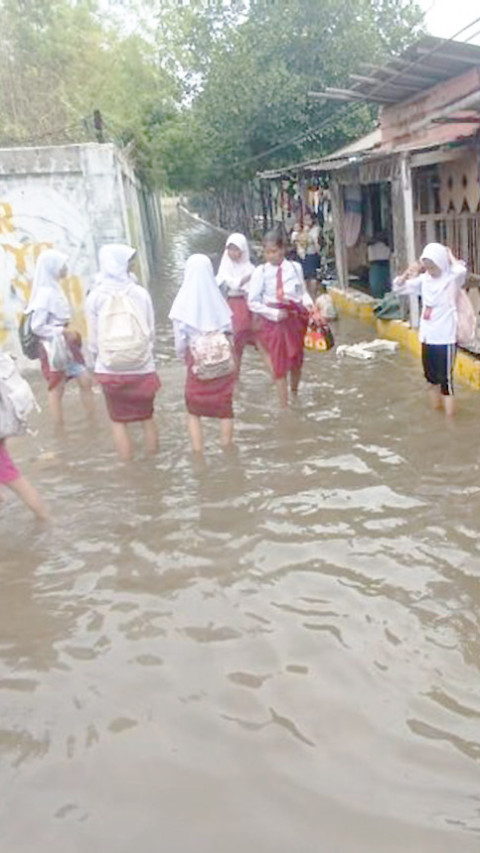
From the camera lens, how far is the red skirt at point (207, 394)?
225 inches

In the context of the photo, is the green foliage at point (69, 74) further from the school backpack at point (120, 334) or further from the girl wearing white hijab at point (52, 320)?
the school backpack at point (120, 334)

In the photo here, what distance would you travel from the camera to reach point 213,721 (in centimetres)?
301

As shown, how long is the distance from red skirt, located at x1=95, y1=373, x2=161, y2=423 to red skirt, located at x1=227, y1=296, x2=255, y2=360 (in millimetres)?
1886

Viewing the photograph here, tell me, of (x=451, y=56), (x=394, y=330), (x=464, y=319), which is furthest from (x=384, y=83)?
(x=464, y=319)

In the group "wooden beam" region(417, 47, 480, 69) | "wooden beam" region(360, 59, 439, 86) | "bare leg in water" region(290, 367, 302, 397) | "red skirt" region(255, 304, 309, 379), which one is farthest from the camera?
"wooden beam" region(360, 59, 439, 86)

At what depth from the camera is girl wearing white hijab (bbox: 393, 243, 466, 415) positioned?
20.0ft

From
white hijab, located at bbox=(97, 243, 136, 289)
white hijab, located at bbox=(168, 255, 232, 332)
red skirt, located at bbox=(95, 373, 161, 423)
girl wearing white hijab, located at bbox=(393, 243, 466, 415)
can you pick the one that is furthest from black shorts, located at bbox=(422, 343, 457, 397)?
Answer: white hijab, located at bbox=(97, 243, 136, 289)

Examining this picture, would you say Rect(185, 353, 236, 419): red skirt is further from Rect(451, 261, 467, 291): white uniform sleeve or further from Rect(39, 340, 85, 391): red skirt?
Rect(451, 261, 467, 291): white uniform sleeve

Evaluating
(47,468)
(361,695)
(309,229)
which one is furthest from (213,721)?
(309,229)

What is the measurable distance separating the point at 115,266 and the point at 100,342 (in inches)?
21.5

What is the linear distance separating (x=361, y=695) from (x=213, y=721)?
0.60 meters

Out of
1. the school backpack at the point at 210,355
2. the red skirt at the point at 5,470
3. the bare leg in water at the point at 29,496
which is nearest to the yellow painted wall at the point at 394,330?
the school backpack at the point at 210,355

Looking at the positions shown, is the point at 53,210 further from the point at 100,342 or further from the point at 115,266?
the point at 100,342

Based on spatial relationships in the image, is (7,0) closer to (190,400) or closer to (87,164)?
(87,164)
